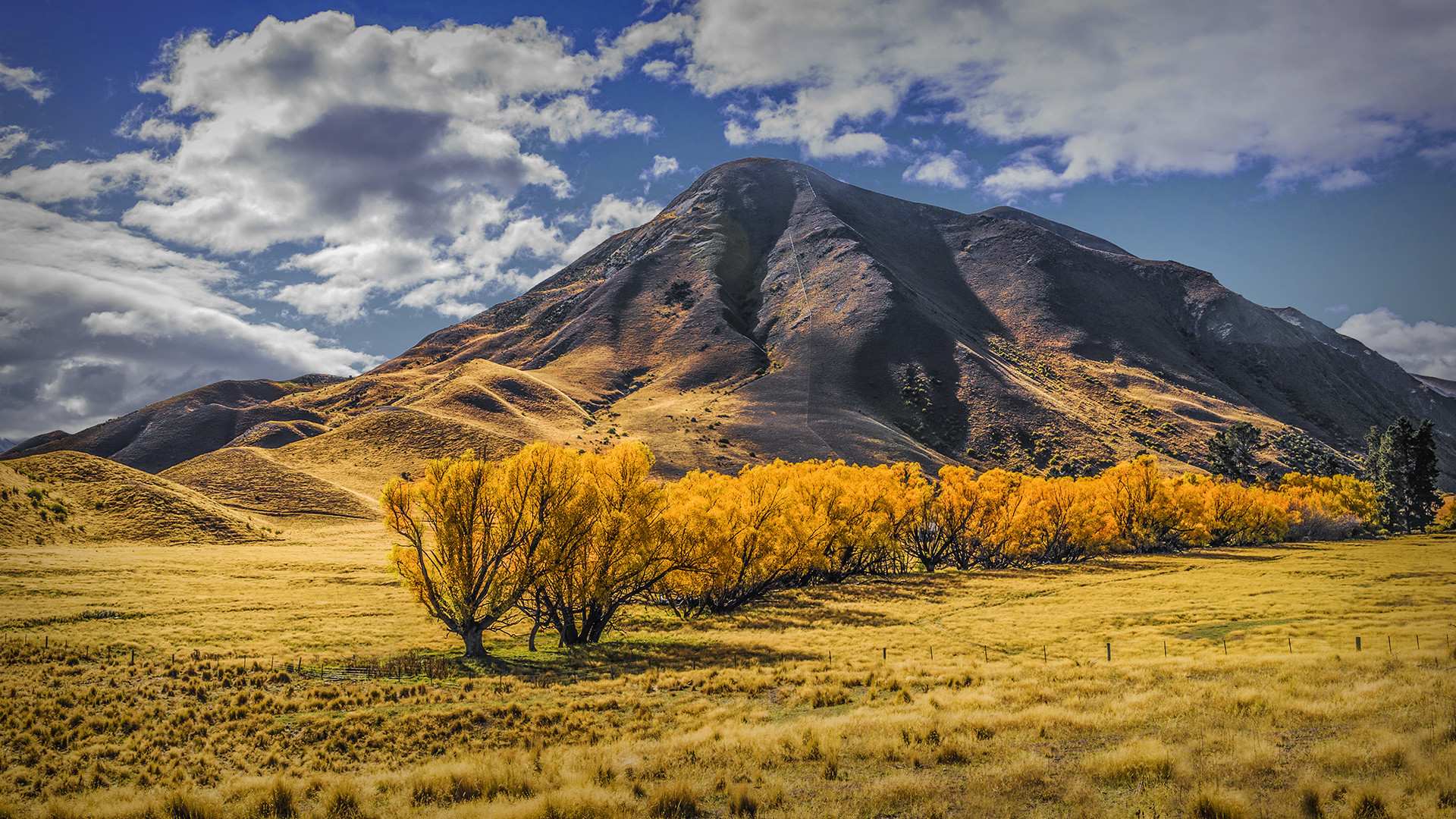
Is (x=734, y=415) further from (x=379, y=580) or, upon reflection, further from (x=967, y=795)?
(x=967, y=795)

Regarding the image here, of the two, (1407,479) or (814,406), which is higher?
(814,406)

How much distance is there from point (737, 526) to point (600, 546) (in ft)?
45.5

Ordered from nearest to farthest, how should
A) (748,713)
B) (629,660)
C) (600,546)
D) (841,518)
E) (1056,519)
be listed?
(748,713), (629,660), (600,546), (841,518), (1056,519)

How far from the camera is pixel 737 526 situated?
4462 cm

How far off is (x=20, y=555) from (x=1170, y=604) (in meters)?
85.0

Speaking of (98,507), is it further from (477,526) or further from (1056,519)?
(1056,519)

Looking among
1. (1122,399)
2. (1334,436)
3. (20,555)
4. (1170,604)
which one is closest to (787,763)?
(1170,604)

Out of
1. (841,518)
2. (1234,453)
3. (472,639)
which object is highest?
(1234,453)

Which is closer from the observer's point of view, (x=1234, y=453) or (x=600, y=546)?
(x=600, y=546)

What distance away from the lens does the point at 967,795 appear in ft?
37.4

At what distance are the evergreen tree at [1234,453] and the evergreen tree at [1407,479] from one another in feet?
59.4

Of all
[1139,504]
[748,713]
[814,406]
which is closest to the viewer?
[748,713]

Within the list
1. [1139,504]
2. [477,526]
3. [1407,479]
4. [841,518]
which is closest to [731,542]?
[841,518]

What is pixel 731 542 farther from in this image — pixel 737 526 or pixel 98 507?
pixel 98 507
